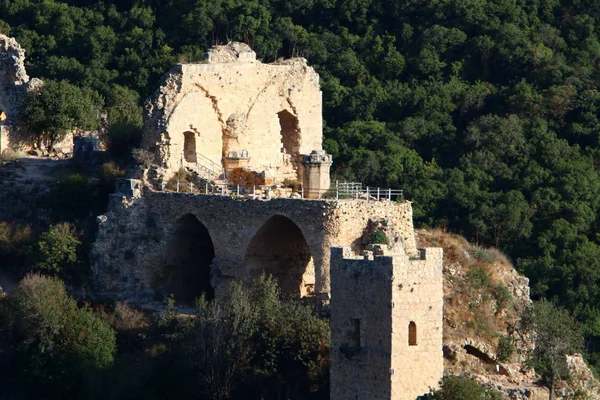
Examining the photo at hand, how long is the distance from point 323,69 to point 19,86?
585 inches

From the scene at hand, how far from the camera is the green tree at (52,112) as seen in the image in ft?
188

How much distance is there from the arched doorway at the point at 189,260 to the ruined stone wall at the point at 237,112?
1.37m

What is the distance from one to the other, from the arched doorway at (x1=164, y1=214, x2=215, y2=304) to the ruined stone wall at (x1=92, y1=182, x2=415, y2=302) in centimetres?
27

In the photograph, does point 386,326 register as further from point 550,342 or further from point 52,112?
point 52,112

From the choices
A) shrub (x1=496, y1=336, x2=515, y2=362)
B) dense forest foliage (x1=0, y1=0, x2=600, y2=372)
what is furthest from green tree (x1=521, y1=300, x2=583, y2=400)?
dense forest foliage (x1=0, y1=0, x2=600, y2=372)

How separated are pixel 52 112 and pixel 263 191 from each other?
8.23m

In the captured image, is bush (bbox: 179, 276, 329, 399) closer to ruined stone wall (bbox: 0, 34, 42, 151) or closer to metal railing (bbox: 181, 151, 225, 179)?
metal railing (bbox: 181, 151, 225, 179)

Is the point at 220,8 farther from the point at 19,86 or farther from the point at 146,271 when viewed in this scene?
the point at 146,271

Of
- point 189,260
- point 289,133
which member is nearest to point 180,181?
point 189,260

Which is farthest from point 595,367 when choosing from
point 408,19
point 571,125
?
point 408,19

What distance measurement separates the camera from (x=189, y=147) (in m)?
53.2

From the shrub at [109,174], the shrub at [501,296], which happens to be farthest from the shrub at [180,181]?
the shrub at [501,296]

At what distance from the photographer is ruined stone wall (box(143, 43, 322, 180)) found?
2060 inches

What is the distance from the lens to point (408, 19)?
73500 millimetres
